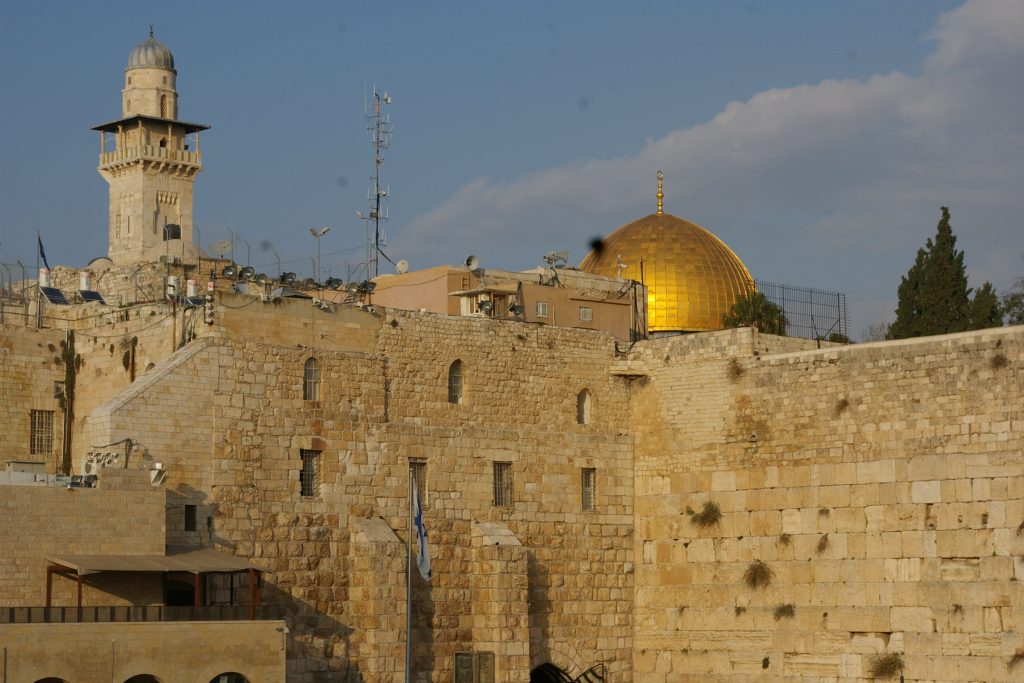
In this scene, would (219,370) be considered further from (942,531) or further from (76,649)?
(942,531)

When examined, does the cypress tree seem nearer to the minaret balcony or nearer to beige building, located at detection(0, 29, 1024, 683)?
beige building, located at detection(0, 29, 1024, 683)

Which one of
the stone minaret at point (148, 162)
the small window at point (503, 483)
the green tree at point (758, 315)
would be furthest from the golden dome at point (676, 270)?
the stone minaret at point (148, 162)

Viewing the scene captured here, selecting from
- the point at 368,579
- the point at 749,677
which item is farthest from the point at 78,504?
the point at 749,677

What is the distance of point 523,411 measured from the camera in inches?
1325

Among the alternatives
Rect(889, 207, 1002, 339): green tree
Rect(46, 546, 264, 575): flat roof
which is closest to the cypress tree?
Rect(889, 207, 1002, 339): green tree

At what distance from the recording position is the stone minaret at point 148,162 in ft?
211

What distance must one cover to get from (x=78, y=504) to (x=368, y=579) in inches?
215

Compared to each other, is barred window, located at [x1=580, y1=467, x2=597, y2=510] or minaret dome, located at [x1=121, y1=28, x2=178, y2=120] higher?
minaret dome, located at [x1=121, y1=28, x2=178, y2=120]

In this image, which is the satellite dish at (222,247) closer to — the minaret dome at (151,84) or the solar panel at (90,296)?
the solar panel at (90,296)

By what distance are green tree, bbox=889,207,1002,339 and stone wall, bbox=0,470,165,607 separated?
1646cm

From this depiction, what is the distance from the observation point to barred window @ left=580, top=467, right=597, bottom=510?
1353 inches

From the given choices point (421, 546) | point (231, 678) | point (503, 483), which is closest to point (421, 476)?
point (503, 483)

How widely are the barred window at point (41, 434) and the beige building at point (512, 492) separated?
0.04m

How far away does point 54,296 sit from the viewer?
110 feet
